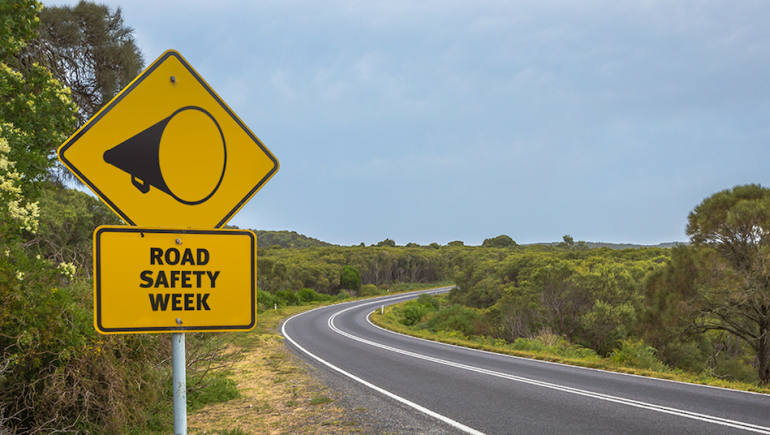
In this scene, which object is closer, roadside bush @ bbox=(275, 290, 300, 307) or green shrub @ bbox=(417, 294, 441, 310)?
roadside bush @ bbox=(275, 290, 300, 307)

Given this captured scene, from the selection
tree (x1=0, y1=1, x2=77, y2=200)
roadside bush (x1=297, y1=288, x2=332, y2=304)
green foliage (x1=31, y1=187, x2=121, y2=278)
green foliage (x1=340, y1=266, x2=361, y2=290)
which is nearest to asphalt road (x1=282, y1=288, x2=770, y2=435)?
tree (x1=0, y1=1, x2=77, y2=200)

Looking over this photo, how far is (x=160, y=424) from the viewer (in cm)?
513

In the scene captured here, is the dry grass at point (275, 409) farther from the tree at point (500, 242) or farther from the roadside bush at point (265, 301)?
the tree at point (500, 242)

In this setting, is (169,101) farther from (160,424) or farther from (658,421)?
(658,421)

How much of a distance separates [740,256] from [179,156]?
1888 centimetres

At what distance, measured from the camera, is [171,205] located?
1707 millimetres

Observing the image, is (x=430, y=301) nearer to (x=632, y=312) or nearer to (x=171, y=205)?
(x=632, y=312)

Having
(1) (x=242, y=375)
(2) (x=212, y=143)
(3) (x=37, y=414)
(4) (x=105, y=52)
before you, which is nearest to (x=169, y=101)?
(2) (x=212, y=143)

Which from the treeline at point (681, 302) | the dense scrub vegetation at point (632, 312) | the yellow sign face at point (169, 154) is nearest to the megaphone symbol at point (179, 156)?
the yellow sign face at point (169, 154)

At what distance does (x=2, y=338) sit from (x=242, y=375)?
630 cm

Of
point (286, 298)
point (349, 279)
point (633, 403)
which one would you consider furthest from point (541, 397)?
point (349, 279)

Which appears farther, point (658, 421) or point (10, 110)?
point (10, 110)

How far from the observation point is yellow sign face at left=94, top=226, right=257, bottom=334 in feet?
5.19

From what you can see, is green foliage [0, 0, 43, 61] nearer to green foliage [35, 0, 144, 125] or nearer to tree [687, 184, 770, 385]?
green foliage [35, 0, 144, 125]
